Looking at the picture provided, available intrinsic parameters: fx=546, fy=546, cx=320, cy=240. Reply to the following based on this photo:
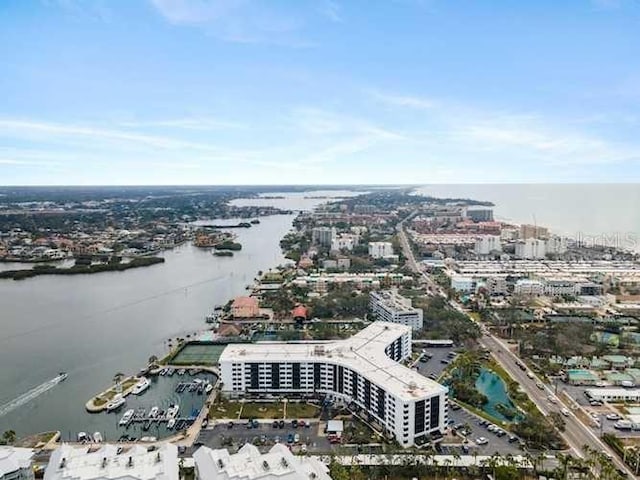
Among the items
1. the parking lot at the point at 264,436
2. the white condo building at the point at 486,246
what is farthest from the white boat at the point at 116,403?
the white condo building at the point at 486,246

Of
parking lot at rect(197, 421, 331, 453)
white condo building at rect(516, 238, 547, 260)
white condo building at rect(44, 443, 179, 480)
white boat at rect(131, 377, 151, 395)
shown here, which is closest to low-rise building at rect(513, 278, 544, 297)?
white condo building at rect(516, 238, 547, 260)

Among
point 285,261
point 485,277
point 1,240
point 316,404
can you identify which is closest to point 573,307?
point 485,277

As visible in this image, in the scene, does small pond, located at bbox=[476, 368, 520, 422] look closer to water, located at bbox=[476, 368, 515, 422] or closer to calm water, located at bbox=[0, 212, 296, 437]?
water, located at bbox=[476, 368, 515, 422]

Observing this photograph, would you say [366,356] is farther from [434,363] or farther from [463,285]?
[463,285]

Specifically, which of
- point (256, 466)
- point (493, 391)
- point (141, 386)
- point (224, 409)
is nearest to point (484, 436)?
point (493, 391)

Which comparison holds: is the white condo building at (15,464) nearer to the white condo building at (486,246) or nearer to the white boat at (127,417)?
the white boat at (127,417)

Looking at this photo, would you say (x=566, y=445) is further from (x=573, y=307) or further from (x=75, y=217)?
(x=75, y=217)

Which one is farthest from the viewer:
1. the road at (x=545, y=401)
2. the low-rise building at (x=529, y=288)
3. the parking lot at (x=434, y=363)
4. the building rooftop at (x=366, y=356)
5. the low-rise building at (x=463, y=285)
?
the low-rise building at (x=463, y=285)
